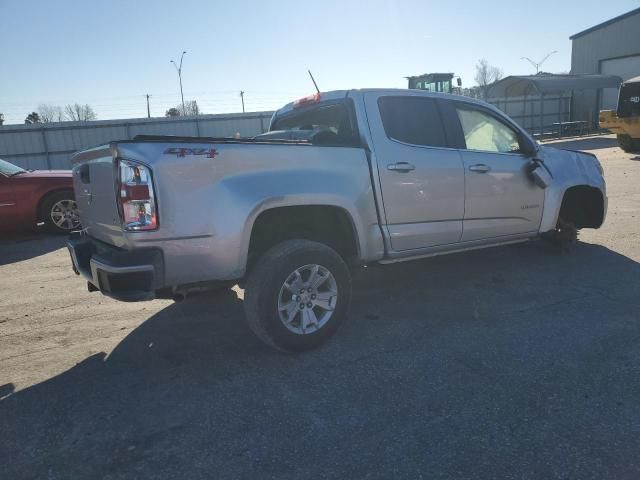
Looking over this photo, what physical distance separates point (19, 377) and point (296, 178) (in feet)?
7.66

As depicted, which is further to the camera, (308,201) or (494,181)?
(494,181)

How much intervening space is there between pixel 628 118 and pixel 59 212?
18.7 metres

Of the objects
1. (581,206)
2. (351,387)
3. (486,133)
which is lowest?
(351,387)

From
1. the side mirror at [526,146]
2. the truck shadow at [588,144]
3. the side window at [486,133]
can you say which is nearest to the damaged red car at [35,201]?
the side window at [486,133]

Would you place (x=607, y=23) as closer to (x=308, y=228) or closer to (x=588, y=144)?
(x=588, y=144)

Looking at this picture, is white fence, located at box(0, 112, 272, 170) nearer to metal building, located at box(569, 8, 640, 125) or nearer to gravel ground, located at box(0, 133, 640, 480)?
gravel ground, located at box(0, 133, 640, 480)

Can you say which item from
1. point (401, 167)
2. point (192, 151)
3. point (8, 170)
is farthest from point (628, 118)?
point (192, 151)

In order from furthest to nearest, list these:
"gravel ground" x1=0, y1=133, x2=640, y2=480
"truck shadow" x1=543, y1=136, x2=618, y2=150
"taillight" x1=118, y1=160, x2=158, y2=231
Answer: "truck shadow" x1=543, y1=136, x2=618, y2=150 → "taillight" x1=118, y1=160, x2=158, y2=231 → "gravel ground" x1=0, y1=133, x2=640, y2=480

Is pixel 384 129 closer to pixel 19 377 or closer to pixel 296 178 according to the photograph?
pixel 296 178

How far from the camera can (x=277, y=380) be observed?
10.7 ft

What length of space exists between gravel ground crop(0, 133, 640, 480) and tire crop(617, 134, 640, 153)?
53.5 ft

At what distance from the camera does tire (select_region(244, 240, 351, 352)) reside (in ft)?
11.1

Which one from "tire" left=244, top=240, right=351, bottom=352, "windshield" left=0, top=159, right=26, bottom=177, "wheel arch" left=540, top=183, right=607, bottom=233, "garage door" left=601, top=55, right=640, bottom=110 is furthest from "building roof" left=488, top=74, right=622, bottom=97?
"tire" left=244, top=240, right=351, bottom=352

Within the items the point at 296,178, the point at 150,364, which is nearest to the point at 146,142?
the point at 296,178
